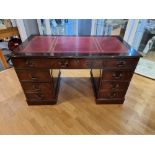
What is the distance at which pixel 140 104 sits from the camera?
1.78 metres

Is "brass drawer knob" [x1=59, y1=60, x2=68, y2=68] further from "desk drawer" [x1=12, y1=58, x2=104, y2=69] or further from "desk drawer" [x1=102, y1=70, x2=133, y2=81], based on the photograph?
"desk drawer" [x1=102, y1=70, x2=133, y2=81]

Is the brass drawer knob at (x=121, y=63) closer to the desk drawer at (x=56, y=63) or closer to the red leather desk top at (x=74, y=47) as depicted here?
the red leather desk top at (x=74, y=47)

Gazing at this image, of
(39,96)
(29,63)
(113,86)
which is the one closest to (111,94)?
(113,86)

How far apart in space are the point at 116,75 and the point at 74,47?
1.96 ft

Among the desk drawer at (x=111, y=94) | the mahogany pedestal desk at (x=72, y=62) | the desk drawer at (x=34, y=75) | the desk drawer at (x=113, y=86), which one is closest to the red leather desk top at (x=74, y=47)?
the mahogany pedestal desk at (x=72, y=62)

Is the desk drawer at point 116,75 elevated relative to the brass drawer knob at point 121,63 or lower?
lower

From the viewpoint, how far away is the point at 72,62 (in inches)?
53.3

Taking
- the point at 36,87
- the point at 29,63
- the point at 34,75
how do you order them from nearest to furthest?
the point at 29,63 → the point at 34,75 → the point at 36,87

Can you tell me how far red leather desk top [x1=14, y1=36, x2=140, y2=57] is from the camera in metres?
1.33

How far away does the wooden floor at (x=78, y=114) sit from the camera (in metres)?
1.45

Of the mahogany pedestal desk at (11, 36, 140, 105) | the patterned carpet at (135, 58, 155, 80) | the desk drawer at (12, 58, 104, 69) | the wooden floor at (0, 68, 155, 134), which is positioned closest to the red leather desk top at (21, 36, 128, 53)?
the mahogany pedestal desk at (11, 36, 140, 105)

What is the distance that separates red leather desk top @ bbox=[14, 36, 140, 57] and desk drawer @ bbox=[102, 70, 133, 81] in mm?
221

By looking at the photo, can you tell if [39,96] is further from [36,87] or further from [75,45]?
[75,45]

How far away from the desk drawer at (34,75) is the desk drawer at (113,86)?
0.68 meters
